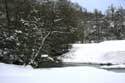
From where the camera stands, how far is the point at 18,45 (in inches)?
595

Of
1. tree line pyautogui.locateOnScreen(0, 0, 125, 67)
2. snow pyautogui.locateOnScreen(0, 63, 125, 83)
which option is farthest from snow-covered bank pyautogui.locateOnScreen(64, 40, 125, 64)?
snow pyautogui.locateOnScreen(0, 63, 125, 83)

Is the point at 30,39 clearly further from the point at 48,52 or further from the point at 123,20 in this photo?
the point at 123,20

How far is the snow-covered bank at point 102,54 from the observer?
26.5 metres

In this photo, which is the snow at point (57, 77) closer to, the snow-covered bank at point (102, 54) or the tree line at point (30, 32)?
the tree line at point (30, 32)

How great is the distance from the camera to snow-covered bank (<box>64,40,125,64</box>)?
2653 centimetres

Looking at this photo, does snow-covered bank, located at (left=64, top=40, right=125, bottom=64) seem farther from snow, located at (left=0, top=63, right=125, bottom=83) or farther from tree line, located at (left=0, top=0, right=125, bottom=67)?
snow, located at (left=0, top=63, right=125, bottom=83)

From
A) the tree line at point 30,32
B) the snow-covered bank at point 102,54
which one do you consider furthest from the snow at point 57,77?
the snow-covered bank at point 102,54

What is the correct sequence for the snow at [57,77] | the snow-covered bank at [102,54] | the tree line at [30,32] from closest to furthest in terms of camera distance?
the snow at [57,77]
the tree line at [30,32]
the snow-covered bank at [102,54]

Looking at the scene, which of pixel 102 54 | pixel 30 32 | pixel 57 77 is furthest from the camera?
pixel 102 54

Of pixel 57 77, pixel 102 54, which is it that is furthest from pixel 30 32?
pixel 102 54

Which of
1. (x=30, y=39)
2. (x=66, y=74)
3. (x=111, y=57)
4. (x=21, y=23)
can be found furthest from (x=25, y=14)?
(x=111, y=57)

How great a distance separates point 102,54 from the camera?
93.6 feet

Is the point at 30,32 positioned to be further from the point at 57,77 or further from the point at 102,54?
the point at 102,54

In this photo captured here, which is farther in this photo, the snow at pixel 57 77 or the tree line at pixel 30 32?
the tree line at pixel 30 32
